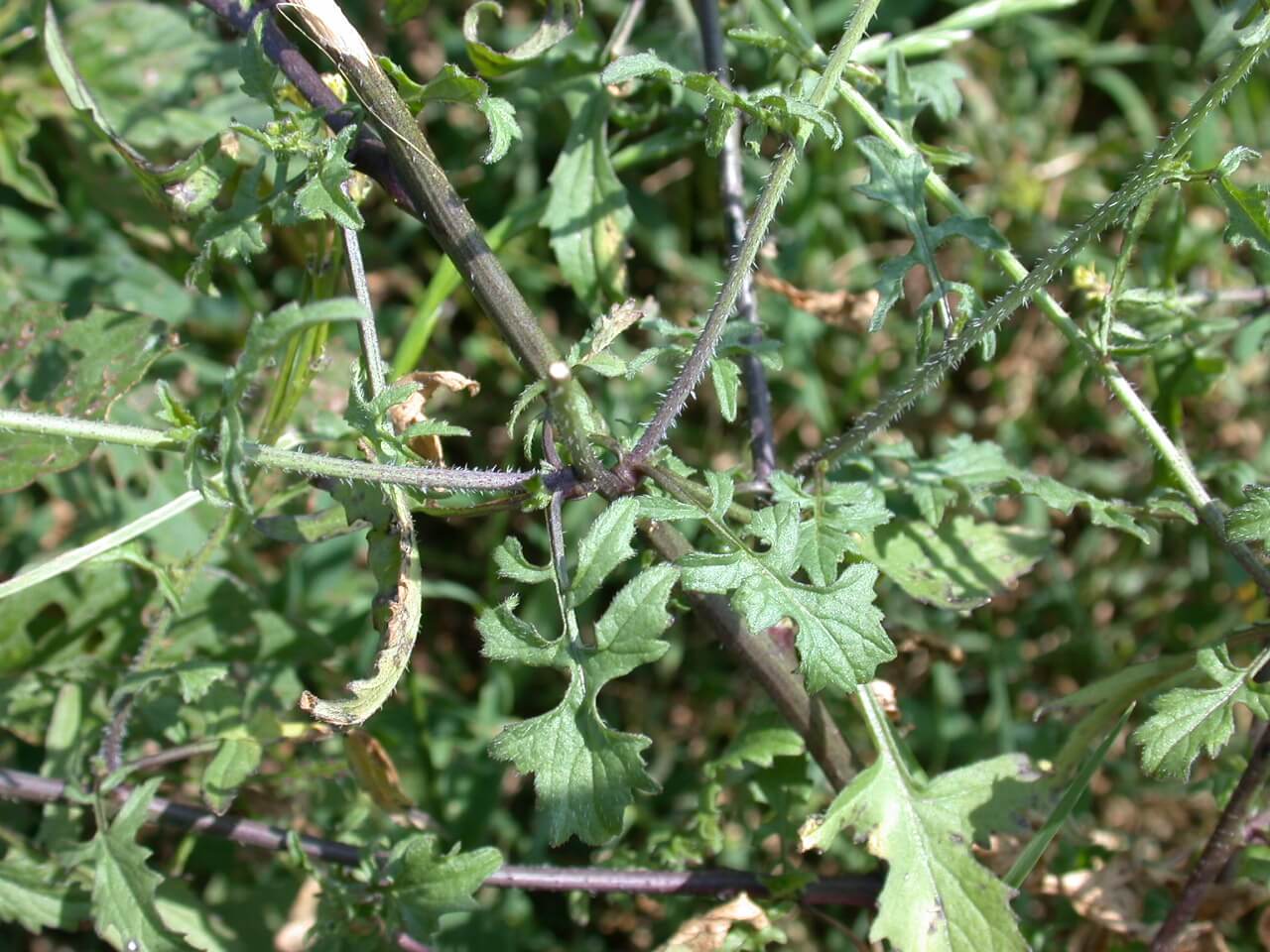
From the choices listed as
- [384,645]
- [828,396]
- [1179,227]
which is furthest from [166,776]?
[1179,227]

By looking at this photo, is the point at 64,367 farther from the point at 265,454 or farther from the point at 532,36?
the point at 532,36

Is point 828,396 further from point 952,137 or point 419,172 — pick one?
point 419,172

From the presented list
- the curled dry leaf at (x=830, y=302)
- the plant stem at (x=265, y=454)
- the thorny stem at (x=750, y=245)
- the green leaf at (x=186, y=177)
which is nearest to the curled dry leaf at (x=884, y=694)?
the thorny stem at (x=750, y=245)

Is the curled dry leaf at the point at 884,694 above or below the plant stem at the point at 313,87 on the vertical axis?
below

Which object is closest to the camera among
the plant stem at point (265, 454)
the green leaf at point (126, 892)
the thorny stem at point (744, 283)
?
the plant stem at point (265, 454)

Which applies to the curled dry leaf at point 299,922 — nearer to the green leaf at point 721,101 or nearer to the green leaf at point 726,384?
the green leaf at point 726,384

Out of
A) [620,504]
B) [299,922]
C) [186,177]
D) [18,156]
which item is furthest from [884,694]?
[18,156]
